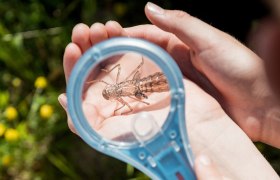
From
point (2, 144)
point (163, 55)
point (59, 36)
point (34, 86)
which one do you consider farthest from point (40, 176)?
point (163, 55)

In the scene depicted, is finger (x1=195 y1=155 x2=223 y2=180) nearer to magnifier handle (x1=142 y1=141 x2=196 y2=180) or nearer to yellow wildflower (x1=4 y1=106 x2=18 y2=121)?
magnifier handle (x1=142 y1=141 x2=196 y2=180)

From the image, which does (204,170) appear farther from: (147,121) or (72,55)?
(72,55)

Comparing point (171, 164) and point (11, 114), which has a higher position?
point (171, 164)

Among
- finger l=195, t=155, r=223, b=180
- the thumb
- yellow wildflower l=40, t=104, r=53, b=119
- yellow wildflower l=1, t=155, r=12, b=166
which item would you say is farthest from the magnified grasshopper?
Answer: yellow wildflower l=1, t=155, r=12, b=166

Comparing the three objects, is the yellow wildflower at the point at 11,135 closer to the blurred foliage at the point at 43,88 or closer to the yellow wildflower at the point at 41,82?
the blurred foliage at the point at 43,88

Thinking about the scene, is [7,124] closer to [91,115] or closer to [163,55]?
[91,115]

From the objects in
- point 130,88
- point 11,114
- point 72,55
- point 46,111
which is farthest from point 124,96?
point 11,114
